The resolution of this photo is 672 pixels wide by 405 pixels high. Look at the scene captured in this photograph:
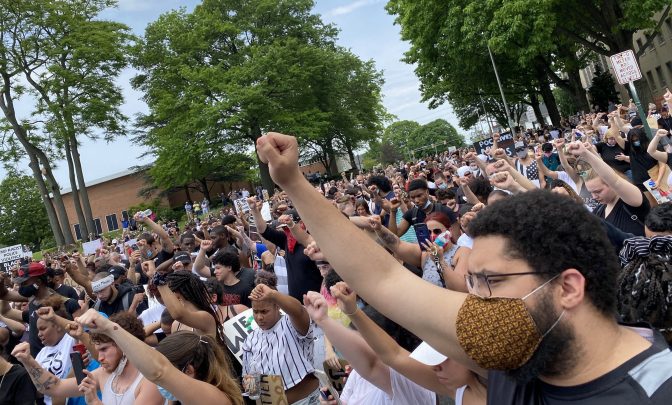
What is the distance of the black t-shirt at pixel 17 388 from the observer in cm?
459

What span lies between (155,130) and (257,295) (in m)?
38.5

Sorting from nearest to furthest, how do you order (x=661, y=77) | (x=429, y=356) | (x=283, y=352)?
(x=429, y=356), (x=283, y=352), (x=661, y=77)

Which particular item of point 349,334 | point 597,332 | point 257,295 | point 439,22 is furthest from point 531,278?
point 439,22

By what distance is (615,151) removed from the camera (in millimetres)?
7891

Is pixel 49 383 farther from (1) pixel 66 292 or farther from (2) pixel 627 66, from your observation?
(2) pixel 627 66

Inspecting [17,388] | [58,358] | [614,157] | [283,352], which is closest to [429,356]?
[283,352]

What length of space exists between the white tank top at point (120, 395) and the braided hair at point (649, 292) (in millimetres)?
2795

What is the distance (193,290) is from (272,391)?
1385 mm

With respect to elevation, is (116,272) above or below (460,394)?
above

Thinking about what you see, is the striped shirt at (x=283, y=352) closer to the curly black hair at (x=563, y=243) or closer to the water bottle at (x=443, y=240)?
the water bottle at (x=443, y=240)

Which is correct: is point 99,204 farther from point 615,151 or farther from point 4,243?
point 615,151

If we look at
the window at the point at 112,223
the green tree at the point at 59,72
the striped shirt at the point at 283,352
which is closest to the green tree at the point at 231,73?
the green tree at the point at 59,72

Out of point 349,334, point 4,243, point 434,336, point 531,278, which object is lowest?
point 349,334

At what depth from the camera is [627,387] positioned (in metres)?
1.36
